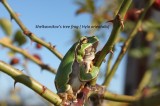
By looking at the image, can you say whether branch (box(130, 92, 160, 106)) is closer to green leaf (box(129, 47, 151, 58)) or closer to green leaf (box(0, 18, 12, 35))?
green leaf (box(0, 18, 12, 35))

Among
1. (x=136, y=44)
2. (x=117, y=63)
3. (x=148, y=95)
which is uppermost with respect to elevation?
(x=136, y=44)

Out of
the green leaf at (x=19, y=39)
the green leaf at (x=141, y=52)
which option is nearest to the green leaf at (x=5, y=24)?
the green leaf at (x=19, y=39)

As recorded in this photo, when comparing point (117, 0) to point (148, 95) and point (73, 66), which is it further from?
point (148, 95)

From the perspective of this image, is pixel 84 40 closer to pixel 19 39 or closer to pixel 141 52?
pixel 19 39

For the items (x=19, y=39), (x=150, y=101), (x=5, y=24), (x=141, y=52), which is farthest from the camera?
(x=141, y=52)

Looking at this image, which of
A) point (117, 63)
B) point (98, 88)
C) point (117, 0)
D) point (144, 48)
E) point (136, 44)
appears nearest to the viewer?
point (98, 88)

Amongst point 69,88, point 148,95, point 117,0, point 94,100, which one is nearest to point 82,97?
point 69,88

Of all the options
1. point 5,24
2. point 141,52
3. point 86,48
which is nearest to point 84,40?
point 86,48
